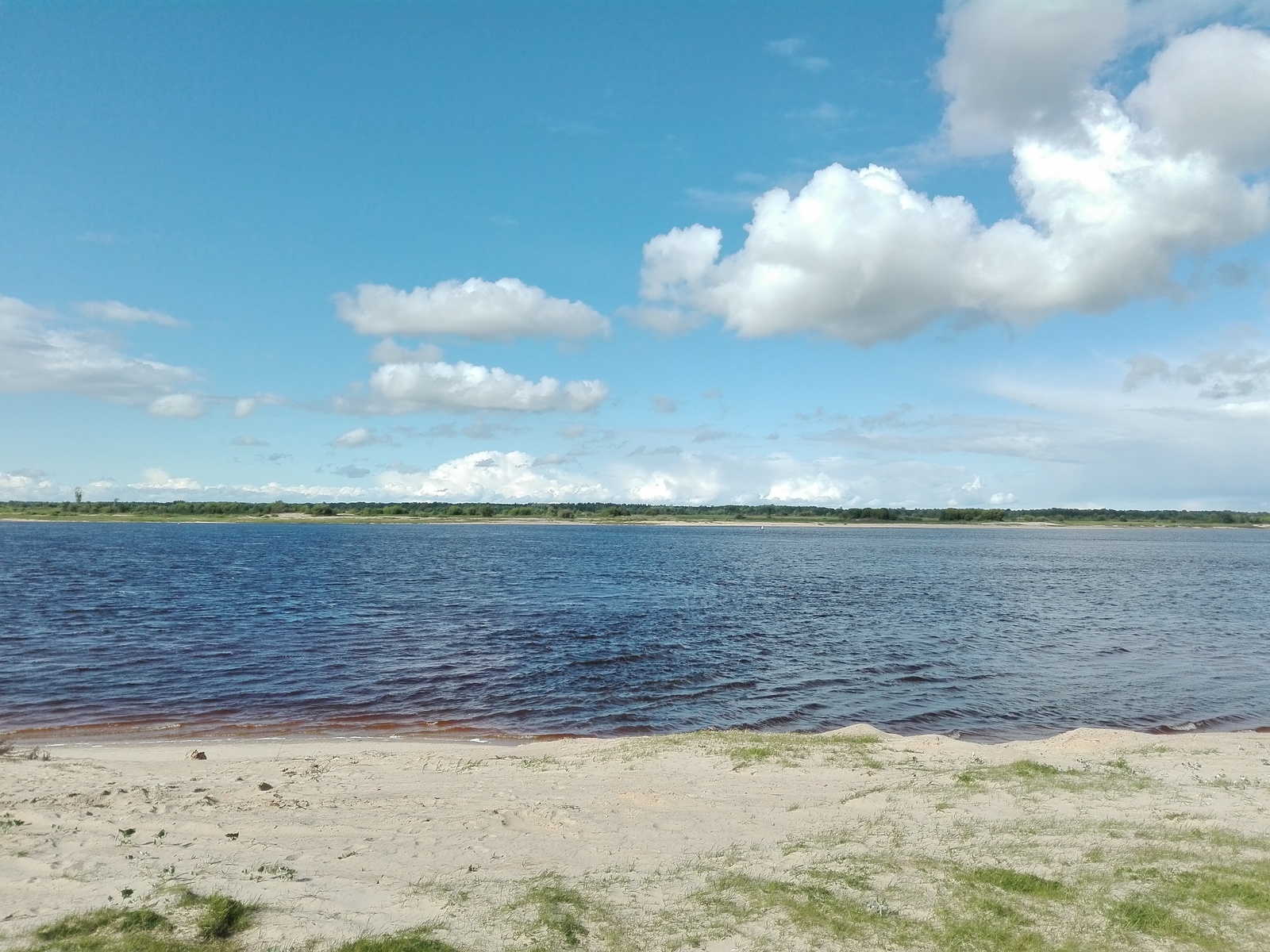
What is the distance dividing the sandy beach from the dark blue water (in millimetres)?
6706

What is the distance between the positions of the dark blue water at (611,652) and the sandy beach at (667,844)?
671cm

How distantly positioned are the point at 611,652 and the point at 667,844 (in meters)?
22.7

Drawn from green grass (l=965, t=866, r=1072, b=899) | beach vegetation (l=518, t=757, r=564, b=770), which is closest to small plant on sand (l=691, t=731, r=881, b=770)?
beach vegetation (l=518, t=757, r=564, b=770)

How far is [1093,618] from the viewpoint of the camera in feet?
158

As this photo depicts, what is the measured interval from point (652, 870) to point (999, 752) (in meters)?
11.4

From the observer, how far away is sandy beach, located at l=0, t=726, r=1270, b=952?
8.98 m

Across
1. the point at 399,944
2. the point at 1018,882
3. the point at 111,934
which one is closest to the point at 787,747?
the point at 1018,882

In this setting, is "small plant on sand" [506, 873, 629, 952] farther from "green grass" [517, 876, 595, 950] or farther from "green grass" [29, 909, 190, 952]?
"green grass" [29, 909, 190, 952]

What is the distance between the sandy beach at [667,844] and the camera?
8984 millimetres

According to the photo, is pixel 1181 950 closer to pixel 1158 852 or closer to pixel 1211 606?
pixel 1158 852

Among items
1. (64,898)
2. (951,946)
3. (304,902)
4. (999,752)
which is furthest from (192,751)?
(999,752)

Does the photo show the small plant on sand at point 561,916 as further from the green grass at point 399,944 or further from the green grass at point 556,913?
the green grass at point 399,944

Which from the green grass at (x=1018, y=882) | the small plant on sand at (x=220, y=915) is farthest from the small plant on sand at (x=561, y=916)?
the green grass at (x=1018, y=882)

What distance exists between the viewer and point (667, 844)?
39.1ft
